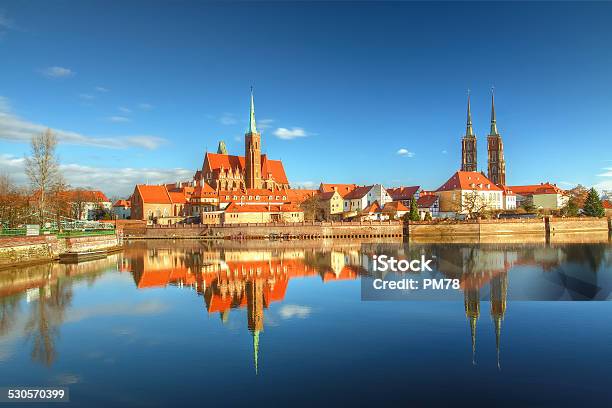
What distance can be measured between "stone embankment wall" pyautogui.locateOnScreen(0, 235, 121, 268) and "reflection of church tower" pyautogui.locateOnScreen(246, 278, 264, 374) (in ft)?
47.0

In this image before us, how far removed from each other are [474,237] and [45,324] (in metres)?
Result: 59.9

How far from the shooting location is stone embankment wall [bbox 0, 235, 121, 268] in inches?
1069

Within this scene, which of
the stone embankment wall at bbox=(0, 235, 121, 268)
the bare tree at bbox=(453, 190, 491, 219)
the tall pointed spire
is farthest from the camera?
the bare tree at bbox=(453, 190, 491, 219)

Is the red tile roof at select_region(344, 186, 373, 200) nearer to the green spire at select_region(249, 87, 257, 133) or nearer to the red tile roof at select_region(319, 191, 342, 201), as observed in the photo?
the red tile roof at select_region(319, 191, 342, 201)

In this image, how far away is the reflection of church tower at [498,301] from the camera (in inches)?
569

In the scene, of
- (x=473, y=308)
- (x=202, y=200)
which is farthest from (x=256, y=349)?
(x=202, y=200)

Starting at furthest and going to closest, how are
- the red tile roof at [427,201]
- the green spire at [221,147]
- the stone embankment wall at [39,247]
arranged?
1. the green spire at [221,147]
2. the red tile roof at [427,201]
3. the stone embankment wall at [39,247]

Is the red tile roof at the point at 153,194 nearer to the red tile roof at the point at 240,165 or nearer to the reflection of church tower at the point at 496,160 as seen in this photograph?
the red tile roof at the point at 240,165

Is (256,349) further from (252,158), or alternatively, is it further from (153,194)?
(252,158)

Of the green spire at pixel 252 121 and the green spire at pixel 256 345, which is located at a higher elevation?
the green spire at pixel 252 121

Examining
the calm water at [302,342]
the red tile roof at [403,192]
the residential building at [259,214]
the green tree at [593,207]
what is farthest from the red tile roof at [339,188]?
the calm water at [302,342]

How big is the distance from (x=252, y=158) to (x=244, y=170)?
346 cm

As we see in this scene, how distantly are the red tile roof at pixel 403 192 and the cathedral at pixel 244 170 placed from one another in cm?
2397

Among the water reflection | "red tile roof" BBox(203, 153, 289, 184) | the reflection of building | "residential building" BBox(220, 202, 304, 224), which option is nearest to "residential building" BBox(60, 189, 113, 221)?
"red tile roof" BBox(203, 153, 289, 184)
